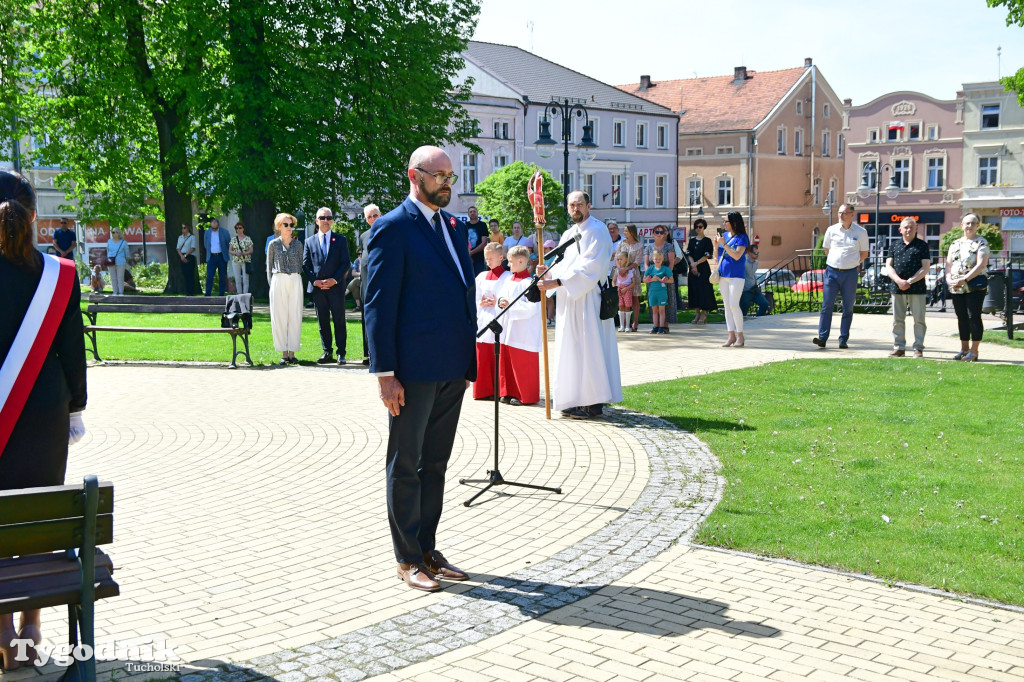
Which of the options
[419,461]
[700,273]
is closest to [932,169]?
[700,273]

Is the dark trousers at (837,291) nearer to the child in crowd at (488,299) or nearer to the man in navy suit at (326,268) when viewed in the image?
the child in crowd at (488,299)

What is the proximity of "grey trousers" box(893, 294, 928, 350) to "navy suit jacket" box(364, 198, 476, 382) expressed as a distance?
37.3 ft

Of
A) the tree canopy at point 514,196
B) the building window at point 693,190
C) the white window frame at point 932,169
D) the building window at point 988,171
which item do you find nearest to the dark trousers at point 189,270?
the tree canopy at point 514,196

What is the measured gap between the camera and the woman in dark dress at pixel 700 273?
21.0 metres

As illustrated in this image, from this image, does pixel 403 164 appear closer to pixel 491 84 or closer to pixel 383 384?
pixel 383 384

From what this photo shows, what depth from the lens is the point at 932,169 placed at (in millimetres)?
68875

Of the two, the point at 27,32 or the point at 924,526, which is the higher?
the point at 27,32

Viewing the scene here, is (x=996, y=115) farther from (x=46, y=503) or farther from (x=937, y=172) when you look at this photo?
(x=46, y=503)

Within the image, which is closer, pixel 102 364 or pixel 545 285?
pixel 545 285

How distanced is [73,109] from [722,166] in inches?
2022

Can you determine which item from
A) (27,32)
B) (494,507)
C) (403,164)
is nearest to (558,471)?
(494,507)

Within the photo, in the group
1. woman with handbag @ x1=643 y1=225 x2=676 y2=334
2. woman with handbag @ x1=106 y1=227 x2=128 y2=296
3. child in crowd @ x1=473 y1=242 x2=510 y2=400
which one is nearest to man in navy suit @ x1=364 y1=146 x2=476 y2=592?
child in crowd @ x1=473 y1=242 x2=510 y2=400

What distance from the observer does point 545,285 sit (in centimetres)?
913

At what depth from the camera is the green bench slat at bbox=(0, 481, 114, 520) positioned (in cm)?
355
